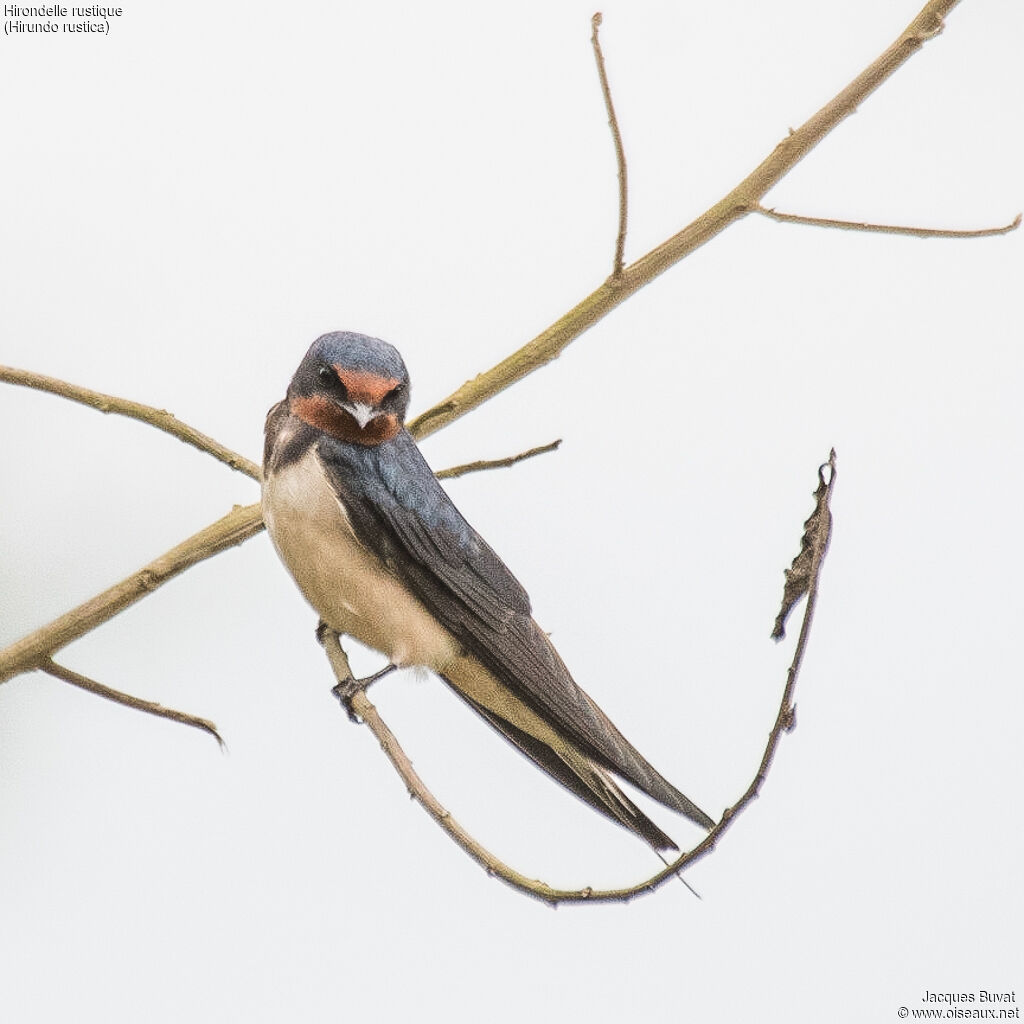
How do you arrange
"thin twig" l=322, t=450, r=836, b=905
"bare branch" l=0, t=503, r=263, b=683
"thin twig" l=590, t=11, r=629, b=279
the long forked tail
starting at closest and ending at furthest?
"thin twig" l=322, t=450, r=836, b=905 < "thin twig" l=590, t=11, r=629, b=279 < "bare branch" l=0, t=503, r=263, b=683 < the long forked tail

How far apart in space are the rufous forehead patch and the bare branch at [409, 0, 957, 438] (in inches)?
2.5

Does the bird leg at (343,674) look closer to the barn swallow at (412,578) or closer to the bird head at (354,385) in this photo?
the barn swallow at (412,578)

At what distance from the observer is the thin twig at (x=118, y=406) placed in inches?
73.0

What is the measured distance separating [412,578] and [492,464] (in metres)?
0.26

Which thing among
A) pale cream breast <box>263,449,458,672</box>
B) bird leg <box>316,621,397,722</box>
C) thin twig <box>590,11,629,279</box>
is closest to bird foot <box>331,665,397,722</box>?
bird leg <box>316,621,397,722</box>

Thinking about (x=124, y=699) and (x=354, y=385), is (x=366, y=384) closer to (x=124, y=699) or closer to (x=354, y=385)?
(x=354, y=385)

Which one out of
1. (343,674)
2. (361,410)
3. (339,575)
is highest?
(361,410)

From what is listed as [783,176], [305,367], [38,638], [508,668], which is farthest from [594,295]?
[38,638]

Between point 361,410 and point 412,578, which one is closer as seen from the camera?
point 361,410

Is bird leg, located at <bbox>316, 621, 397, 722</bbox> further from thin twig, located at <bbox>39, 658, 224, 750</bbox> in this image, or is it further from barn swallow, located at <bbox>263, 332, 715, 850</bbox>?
thin twig, located at <bbox>39, 658, 224, 750</bbox>

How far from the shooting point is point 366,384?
1919 mm

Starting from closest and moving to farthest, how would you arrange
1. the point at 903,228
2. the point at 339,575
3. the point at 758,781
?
the point at 758,781
the point at 903,228
the point at 339,575

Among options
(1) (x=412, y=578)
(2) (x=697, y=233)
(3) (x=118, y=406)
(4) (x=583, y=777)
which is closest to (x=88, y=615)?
(3) (x=118, y=406)

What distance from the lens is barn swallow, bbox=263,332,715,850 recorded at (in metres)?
2.06
